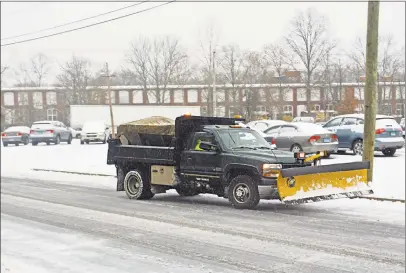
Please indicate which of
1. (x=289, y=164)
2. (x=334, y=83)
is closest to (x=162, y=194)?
(x=289, y=164)

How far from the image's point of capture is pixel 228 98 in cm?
550

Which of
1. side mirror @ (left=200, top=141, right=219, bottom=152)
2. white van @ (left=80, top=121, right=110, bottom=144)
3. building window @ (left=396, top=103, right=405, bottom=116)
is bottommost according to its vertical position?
side mirror @ (left=200, top=141, right=219, bottom=152)

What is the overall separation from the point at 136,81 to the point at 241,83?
1500 millimetres

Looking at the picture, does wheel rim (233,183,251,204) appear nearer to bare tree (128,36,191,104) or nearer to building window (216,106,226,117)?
building window (216,106,226,117)

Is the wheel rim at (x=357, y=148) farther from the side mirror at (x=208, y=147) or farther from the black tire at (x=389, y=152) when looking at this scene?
the side mirror at (x=208, y=147)

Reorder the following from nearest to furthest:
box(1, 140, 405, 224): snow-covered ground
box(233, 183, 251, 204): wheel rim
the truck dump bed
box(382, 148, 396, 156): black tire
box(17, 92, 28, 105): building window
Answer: box(17, 92, 28, 105): building window < box(1, 140, 405, 224): snow-covered ground < box(233, 183, 251, 204): wheel rim < the truck dump bed < box(382, 148, 396, 156): black tire

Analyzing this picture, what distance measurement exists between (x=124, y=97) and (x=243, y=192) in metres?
4.36

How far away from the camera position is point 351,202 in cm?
897

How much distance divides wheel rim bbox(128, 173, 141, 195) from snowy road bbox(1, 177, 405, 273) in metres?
0.23

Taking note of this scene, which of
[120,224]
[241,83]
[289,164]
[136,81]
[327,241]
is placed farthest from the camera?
[289,164]

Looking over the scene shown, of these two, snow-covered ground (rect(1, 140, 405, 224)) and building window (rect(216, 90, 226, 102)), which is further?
snow-covered ground (rect(1, 140, 405, 224))

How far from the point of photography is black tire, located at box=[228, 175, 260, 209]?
8.23 metres

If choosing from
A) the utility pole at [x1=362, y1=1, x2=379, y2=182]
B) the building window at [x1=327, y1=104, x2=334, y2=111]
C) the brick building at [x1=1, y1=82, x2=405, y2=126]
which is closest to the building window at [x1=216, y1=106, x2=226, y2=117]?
the brick building at [x1=1, y1=82, x2=405, y2=126]

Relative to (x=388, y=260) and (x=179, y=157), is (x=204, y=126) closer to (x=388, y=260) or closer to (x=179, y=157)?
(x=179, y=157)
